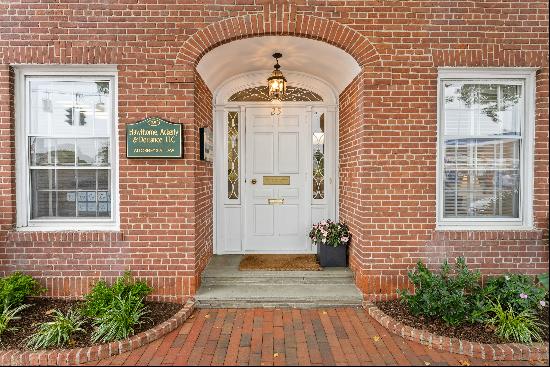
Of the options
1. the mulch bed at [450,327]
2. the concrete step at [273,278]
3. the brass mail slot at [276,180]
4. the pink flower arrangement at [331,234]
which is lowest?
the mulch bed at [450,327]

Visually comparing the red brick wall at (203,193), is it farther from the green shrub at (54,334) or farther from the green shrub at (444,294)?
the green shrub at (444,294)

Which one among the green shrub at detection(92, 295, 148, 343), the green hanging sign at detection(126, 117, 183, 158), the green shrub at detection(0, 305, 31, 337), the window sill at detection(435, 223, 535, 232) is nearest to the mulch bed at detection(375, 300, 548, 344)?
the window sill at detection(435, 223, 535, 232)

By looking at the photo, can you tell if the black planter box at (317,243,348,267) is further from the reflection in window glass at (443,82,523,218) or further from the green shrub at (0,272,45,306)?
the green shrub at (0,272,45,306)

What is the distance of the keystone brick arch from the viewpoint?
15.5ft

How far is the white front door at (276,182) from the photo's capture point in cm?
636

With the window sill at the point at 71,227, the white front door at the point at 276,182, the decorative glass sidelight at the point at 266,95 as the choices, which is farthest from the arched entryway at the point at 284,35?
the white front door at the point at 276,182

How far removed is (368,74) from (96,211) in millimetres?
4117

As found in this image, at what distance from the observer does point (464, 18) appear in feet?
15.6

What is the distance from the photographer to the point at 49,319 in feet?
14.3

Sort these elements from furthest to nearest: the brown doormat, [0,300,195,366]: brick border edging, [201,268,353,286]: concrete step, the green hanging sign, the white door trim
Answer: the white door trim → the brown doormat → [201,268,353,286]: concrete step → the green hanging sign → [0,300,195,366]: brick border edging

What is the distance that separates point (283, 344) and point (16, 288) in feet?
10.8

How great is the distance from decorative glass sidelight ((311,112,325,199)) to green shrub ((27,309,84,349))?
4.03 m

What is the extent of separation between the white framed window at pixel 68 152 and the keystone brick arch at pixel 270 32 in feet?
3.41

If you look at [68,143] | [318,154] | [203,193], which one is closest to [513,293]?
[318,154]
